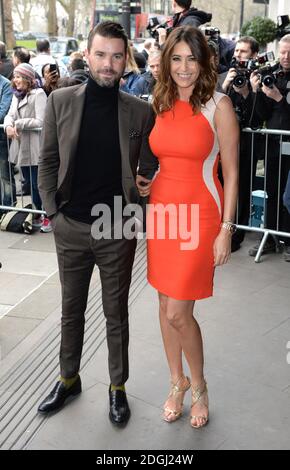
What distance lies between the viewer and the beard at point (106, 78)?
321 centimetres

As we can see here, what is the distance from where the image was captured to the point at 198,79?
127 inches

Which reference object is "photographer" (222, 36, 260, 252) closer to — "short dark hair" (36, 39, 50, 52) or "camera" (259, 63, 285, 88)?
"camera" (259, 63, 285, 88)

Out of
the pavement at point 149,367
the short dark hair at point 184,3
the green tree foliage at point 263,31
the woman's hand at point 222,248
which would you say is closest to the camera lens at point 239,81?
the short dark hair at point 184,3

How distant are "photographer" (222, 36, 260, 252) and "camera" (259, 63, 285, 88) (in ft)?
0.48

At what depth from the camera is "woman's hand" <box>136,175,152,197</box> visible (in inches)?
137

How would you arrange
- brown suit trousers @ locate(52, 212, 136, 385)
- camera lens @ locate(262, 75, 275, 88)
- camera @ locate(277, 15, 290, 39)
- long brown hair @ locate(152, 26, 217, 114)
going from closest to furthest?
long brown hair @ locate(152, 26, 217, 114) → brown suit trousers @ locate(52, 212, 136, 385) → camera lens @ locate(262, 75, 275, 88) → camera @ locate(277, 15, 290, 39)

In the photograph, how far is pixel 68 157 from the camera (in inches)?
130

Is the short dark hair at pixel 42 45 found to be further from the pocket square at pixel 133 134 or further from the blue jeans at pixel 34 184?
the pocket square at pixel 133 134

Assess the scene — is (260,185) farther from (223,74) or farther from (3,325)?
(3,325)

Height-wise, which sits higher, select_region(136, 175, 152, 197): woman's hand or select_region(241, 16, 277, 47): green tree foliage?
select_region(241, 16, 277, 47): green tree foliage

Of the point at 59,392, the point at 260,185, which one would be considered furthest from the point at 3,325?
the point at 260,185

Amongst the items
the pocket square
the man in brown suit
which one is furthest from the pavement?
the pocket square

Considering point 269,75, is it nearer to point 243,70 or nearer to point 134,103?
Result: point 243,70
